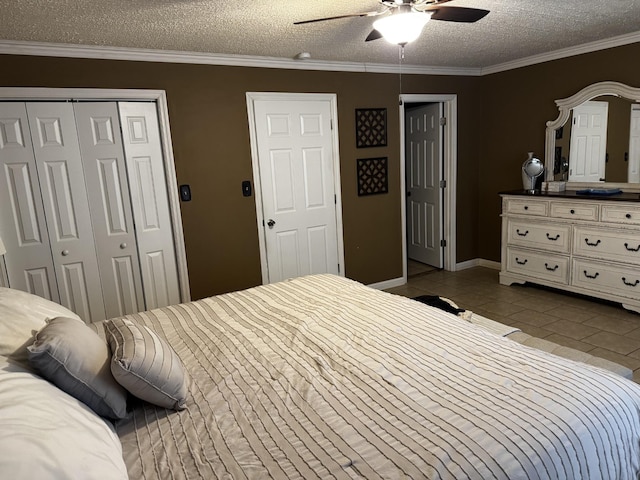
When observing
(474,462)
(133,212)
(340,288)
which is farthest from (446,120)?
(474,462)

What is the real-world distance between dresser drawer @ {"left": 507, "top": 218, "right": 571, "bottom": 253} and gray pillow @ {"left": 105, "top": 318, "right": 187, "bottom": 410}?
12.7ft

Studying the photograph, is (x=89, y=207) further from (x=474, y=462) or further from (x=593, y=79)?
(x=593, y=79)

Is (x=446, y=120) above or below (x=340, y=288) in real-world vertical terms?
Result: above

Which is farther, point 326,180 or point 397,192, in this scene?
point 397,192

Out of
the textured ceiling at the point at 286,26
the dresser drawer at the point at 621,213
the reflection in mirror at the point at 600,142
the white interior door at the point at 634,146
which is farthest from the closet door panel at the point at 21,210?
the white interior door at the point at 634,146

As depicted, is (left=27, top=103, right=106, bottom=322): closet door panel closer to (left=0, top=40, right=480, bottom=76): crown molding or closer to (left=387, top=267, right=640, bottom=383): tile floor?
(left=0, top=40, right=480, bottom=76): crown molding

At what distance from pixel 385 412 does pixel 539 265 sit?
3.63 meters

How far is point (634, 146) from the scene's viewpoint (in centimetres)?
388

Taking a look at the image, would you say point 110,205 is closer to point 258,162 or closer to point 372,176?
point 258,162

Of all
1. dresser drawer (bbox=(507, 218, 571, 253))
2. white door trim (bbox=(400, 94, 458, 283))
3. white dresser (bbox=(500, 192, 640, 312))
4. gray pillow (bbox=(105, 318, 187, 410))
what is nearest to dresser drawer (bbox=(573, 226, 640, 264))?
white dresser (bbox=(500, 192, 640, 312))

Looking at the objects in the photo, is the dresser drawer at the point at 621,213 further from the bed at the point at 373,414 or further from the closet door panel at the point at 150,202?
the closet door panel at the point at 150,202

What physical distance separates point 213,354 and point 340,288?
103 centimetres

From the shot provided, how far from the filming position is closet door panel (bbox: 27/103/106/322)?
3129 millimetres

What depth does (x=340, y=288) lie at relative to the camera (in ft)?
8.86
